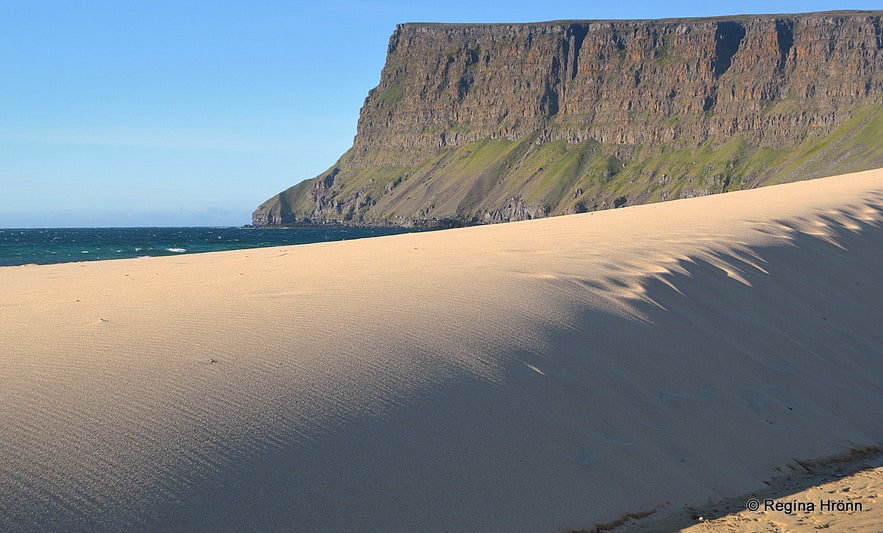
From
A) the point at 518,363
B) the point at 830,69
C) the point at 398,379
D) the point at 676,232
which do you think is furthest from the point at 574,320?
the point at 830,69

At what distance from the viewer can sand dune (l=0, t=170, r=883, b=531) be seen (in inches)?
191

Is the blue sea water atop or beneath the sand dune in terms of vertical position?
beneath

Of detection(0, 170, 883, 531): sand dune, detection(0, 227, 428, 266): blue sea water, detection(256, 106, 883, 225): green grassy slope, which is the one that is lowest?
detection(0, 227, 428, 266): blue sea water

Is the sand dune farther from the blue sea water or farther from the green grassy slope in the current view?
the green grassy slope

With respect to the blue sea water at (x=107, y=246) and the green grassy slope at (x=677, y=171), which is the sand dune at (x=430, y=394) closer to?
the blue sea water at (x=107, y=246)

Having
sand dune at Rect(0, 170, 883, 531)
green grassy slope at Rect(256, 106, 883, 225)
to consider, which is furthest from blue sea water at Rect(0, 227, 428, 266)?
green grassy slope at Rect(256, 106, 883, 225)

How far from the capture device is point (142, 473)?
474 cm

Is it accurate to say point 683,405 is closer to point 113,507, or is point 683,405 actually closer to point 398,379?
point 398,379

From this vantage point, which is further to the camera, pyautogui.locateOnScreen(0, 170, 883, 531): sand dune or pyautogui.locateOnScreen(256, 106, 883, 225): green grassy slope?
pyautogui.locateOnScreen(256, 106, 883, 225): green grassy slope

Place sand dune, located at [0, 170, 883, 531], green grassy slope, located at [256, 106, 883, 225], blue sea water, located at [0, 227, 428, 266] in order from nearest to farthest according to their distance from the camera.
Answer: sand dune, located at [0, 170, 883, 531] < blue sea water, located at [0, 227, 428, 266] < green grassy slope, located at [256, 106, 883, 225]

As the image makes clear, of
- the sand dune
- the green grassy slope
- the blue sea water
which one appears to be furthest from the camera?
the green grassy slope

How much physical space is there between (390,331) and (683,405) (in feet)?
8.70

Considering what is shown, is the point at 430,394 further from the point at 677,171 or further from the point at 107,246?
the point at 677,171

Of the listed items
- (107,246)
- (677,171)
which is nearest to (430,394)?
(107,246)
